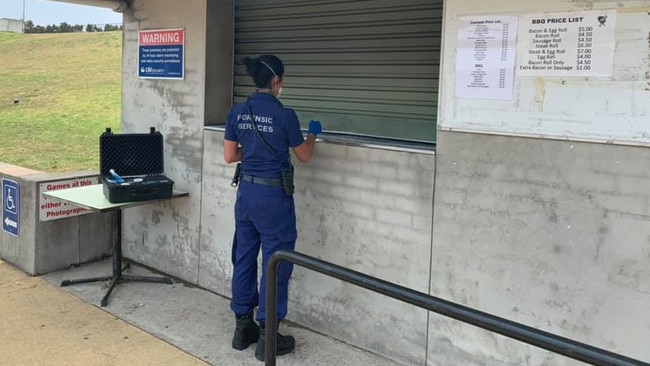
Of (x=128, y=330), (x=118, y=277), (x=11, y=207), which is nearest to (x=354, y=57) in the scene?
(x=128, y=330)

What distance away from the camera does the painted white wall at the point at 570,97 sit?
2.65 m

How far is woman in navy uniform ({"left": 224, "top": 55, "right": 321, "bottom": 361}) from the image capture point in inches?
137

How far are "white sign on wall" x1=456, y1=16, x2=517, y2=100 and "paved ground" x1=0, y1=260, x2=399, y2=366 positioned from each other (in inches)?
64.7

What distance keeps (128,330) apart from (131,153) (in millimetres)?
1443

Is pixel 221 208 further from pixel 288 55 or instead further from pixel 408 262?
pixel 408 262

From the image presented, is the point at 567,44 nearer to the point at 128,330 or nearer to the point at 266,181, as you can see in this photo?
the point at 266,181

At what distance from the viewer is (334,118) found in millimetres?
4281

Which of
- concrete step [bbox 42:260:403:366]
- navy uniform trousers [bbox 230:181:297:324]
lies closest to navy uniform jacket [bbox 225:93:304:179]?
navy uniform trousers [bbox 230:181:297:324]

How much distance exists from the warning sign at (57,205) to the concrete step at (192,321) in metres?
0.48

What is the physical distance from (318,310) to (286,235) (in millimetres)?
686

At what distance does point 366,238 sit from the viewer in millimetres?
3693

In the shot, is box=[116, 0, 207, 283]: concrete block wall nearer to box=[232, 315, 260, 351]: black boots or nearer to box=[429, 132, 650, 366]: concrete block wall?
box=[232, 315, 260, 351]: black boots

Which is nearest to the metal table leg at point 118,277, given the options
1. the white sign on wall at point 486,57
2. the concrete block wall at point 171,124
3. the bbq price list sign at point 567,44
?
the concrete block wall at point 171,124

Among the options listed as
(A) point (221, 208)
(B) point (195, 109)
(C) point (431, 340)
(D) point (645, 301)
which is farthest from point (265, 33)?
(D) point (645, 301)
